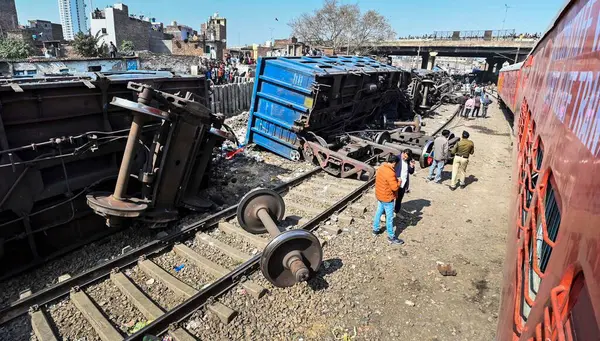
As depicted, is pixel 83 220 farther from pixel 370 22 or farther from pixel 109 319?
pixel 370 22

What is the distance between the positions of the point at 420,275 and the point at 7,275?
5.58 metres

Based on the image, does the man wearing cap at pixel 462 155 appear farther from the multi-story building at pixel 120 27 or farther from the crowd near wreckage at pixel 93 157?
the multi-story building at pixel 120 27

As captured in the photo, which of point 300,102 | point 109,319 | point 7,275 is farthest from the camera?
point 300,102

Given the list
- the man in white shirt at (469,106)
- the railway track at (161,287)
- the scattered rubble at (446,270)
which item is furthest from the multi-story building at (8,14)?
the scattered rubble at (446,270)

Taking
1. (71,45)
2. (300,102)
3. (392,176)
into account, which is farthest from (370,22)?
(392,176)

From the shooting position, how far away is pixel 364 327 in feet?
13.2

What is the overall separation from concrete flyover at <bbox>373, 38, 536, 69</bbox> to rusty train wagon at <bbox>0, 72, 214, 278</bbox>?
47.2 metres

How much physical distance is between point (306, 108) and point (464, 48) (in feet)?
171

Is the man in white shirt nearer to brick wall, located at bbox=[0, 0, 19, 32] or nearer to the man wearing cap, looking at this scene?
the man wearing cap

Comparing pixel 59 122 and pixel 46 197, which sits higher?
pixel 59 122

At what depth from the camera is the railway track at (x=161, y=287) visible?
3.73 metres

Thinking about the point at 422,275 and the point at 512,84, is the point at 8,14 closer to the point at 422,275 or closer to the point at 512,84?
the point at 512,84

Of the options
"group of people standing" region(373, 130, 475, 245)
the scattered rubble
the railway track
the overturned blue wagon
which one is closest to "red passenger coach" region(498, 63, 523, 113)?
the overturned blue wagon

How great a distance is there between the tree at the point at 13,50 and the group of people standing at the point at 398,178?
36612 mm
